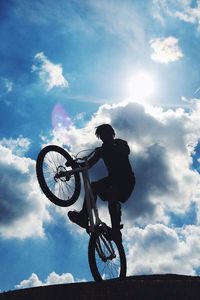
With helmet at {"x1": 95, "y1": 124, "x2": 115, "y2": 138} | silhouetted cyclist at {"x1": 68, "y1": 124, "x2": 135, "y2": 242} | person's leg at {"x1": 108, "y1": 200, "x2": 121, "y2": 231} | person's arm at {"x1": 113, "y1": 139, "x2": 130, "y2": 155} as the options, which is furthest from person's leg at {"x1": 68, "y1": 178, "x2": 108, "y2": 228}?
helmet at {"x1": 95, "y1": 124, "x2": 115, "y2": 138}

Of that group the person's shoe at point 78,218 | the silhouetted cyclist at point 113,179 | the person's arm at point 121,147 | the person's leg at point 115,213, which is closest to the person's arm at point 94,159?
the silhouetted cyclist at point 113,179

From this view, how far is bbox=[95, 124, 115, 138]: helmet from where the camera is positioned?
29.2 feet

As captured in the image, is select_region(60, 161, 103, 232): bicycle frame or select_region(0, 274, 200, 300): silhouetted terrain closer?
select_region(0, 274, 200, 300): silhouetted terrain

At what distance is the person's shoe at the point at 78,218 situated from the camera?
856 centimetres

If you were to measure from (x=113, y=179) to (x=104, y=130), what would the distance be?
1.07 metres

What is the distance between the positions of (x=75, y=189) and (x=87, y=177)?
49 centimetres

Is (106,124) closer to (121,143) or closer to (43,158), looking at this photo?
(121,143)

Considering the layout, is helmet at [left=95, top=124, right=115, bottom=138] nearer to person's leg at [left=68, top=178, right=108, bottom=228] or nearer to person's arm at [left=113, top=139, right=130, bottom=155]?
person's arm at [left=113, top=139, right=130, bottom=155]

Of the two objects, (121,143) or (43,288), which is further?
(121,143)

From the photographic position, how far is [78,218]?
8.62 meters

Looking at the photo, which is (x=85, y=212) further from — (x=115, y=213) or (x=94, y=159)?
(x=94, y=159)

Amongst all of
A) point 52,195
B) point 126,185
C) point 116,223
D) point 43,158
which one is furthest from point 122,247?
point 43,158

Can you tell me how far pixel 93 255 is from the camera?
858 cm

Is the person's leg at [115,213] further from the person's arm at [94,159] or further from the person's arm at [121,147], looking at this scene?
the person's arm at [121,147]
